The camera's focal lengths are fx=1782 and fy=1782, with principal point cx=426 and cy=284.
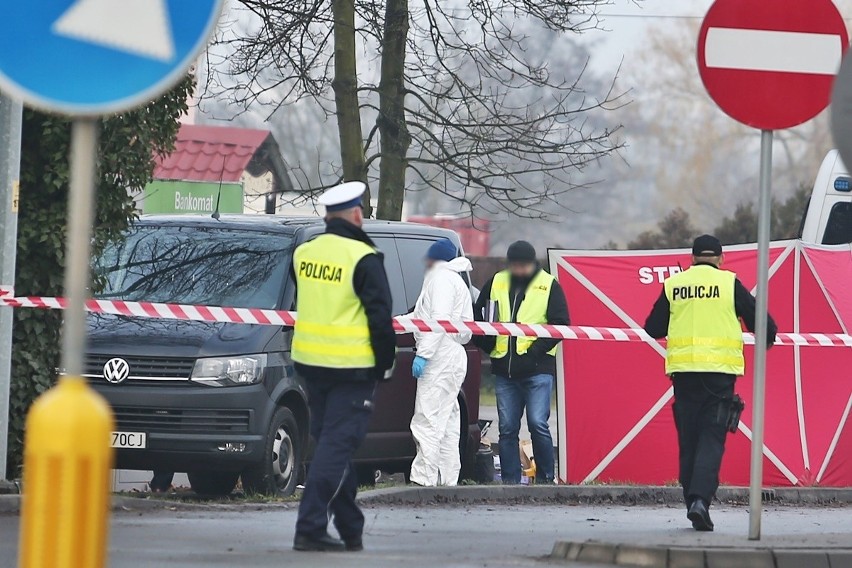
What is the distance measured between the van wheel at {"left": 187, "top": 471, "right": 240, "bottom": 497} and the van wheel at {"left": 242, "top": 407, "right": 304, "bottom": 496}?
2.58 feet

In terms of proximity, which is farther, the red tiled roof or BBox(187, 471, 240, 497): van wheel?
the red tiled roof

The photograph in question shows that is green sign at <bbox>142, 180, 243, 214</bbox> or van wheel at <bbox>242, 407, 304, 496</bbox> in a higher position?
green sign at <bbox>142, 180, 243, 214</bbox>

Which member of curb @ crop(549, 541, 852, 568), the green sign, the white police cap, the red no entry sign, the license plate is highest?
the green sign

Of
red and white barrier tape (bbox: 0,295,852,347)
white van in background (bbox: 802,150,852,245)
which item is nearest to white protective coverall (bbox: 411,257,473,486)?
red and white barrier tape (bbox: 0,295,852,347)

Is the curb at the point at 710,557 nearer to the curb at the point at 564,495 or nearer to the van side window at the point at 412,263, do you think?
the curb at the point at 564,495

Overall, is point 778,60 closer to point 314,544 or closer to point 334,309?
point 334,309

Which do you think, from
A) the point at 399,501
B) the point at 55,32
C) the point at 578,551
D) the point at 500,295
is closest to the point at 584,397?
the point at 500,295

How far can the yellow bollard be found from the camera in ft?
13.4

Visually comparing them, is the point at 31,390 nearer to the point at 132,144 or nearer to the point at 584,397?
Answer: the point at 132,144

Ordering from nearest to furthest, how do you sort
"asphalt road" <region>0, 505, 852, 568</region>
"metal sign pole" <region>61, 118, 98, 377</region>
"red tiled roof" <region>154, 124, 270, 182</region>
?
"metal sign pole" <region>61, 118, 98, 377</region>
"asphalt road" <region>0, 505, 852, 568</region>
"red tiled roof" <region>154, 124, 270, 182</region>

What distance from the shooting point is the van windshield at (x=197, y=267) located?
12078 millimetres

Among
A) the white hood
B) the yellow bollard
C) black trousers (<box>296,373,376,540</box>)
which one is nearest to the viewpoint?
the yellow bollard

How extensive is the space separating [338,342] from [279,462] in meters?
3.57

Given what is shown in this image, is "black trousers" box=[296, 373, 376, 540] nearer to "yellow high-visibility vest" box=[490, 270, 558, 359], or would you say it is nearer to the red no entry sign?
the red no entry sign
